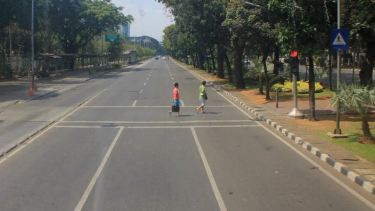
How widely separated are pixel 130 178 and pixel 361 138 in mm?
7591

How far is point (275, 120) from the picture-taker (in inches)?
671

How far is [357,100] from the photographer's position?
11797 millimetres

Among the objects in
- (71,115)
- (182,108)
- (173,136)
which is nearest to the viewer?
(173,136)

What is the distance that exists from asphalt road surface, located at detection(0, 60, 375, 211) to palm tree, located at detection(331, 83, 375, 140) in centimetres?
190

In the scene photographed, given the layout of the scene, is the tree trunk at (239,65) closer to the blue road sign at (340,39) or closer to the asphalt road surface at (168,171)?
the asphalt road surface at (168,171)

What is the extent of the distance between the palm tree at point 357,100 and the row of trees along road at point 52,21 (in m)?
35.5

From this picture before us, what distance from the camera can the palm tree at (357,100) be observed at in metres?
11.8

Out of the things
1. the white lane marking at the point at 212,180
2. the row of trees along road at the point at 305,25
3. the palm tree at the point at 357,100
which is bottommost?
the white lane marking at the point at 212,180

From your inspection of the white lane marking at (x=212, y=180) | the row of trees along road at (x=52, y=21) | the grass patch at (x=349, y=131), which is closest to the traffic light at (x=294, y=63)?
the grass patch at (x=349, y=131)

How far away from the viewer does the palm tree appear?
1179 centimetres

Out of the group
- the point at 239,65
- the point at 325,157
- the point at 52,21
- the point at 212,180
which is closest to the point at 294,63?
the point at 325,157

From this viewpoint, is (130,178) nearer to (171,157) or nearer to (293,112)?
(171,157)

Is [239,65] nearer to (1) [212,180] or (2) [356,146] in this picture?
(2) [356,146]

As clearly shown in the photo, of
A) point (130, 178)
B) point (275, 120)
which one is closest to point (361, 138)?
point (275, 120)
